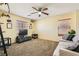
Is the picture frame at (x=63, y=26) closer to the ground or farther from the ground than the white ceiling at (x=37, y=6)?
closer to the ground

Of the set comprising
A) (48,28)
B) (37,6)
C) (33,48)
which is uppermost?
(37,6)

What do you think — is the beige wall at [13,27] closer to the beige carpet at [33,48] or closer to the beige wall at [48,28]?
the beige carpet at [33,48]

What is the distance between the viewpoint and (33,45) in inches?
73.0

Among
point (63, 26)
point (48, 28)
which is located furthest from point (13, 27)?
point (63, 26)

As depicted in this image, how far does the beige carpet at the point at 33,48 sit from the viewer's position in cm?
174

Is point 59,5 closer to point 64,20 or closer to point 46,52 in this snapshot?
point 64,20

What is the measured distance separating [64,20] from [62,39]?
39cm

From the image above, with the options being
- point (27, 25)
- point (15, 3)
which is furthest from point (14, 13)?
point (27, 25)

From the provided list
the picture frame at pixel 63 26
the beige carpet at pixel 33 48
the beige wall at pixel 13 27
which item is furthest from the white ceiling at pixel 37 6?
the beige carpet at pixel 33 48

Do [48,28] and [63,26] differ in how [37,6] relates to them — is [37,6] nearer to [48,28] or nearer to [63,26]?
[48,28]

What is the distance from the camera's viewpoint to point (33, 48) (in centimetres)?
181

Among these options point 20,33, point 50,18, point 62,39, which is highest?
point 50,18

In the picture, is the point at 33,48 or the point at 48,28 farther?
the point at 48,28

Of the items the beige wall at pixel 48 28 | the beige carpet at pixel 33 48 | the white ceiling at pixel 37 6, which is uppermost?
the white ceiling at pixel 37 6
